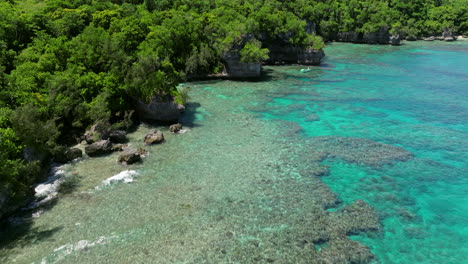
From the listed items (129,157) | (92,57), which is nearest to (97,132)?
(129,157)

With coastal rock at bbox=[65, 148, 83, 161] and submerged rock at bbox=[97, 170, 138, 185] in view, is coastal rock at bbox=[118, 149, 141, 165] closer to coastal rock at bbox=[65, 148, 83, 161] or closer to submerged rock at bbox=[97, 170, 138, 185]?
submerged rock at bbox=[97, 170, 138, 185]

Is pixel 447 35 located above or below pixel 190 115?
above

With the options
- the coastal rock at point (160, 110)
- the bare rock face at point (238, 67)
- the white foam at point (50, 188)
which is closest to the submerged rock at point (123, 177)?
the white foam at point (50, 188)

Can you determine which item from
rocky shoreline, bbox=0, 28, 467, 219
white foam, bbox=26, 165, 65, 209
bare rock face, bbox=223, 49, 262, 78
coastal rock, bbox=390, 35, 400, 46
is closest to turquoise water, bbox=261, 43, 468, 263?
rocky shoreline, bbox=0, 28, 467, 219

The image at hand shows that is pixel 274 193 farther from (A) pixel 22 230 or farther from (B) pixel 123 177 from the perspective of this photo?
(A) pixel 22 230

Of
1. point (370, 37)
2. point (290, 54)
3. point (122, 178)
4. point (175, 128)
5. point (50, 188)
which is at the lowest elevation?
point (122, 178)

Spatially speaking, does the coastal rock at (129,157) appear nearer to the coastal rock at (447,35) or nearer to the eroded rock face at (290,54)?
the eroded rock face at (290,54)
